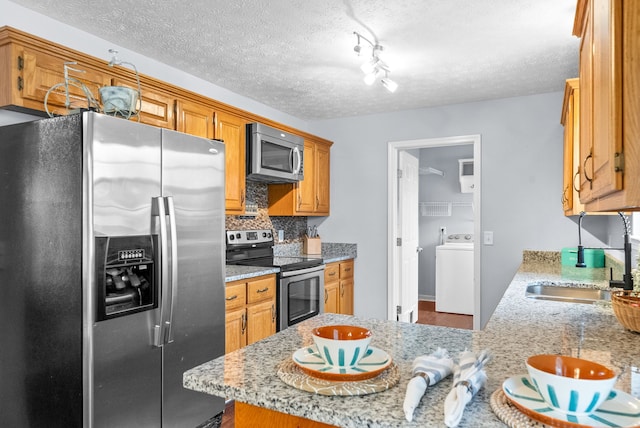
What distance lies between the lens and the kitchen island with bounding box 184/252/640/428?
0.82 meters

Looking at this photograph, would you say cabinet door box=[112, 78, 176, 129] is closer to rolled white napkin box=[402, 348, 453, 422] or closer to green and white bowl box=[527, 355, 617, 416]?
rolled white napkin box=[402, 348, 453, 422]

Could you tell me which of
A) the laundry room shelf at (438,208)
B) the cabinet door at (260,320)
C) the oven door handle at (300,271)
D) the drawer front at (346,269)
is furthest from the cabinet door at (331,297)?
the laundry room shelf at (438,208)

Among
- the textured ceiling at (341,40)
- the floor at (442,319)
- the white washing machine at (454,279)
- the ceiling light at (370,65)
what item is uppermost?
the textured ceiling at (341,40)

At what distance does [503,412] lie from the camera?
781 millimetres

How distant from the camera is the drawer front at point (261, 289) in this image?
3.05 meters

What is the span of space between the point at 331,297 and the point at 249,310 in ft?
4.20

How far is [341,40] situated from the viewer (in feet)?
8.68

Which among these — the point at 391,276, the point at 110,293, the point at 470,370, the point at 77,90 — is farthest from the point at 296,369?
the point at 391,276

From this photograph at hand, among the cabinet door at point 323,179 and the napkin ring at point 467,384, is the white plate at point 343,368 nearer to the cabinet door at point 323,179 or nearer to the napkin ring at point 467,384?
the napkin ring at point 467,384

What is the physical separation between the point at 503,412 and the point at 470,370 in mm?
103

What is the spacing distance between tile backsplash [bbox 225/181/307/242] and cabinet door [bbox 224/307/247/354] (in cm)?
97

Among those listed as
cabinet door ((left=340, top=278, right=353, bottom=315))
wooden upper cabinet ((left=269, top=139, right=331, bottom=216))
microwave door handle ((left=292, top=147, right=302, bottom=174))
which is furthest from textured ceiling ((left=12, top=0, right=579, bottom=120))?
cabinet door ((left=340, top=278, right=353, bottom=315))

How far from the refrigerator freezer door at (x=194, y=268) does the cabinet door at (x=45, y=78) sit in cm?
50

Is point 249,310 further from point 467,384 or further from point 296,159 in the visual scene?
point 467,384
